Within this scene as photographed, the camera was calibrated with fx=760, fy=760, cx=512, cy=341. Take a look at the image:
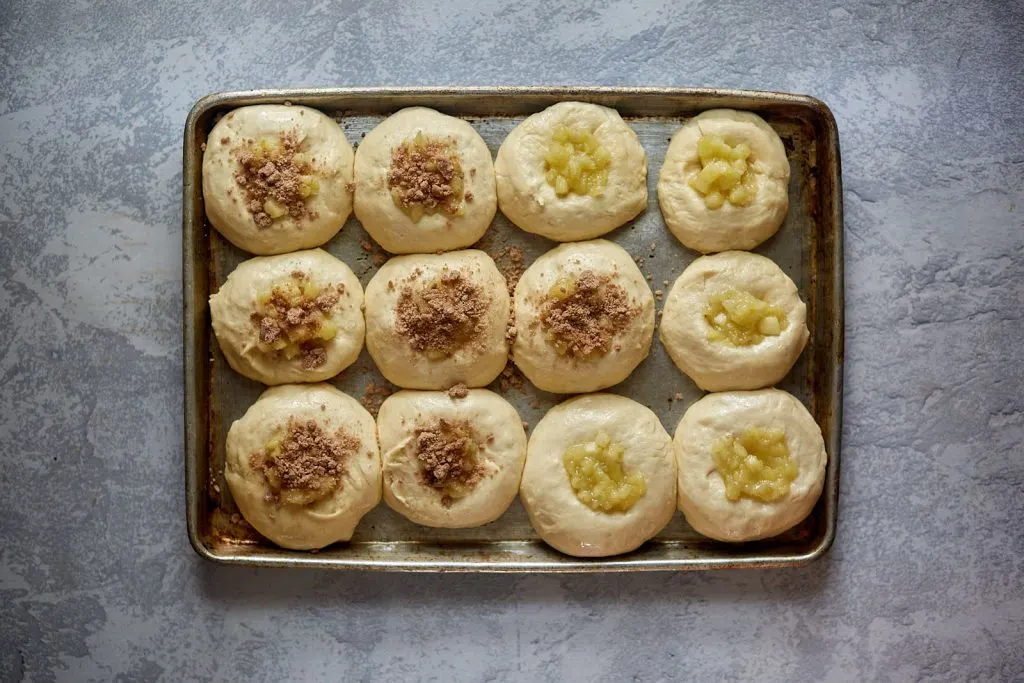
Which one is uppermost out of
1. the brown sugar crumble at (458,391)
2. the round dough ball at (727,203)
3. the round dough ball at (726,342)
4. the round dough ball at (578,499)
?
the round dough ball at (727,203)

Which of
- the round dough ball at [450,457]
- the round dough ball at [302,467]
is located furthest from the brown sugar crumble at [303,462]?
the round dough ball at [450,457]

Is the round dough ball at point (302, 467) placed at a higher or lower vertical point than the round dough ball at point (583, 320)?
lower

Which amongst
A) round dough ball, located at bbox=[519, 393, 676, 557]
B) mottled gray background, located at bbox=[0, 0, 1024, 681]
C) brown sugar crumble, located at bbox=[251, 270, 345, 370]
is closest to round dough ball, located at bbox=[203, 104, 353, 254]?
brown sugar crumble, located at bbox=[251, 270, 345, 370]

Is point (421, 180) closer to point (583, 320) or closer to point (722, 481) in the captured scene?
point (583, 320)

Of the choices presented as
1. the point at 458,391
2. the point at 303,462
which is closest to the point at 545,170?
the point at 458,391

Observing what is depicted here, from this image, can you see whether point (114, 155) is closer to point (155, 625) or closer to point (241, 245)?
point (241, 245)

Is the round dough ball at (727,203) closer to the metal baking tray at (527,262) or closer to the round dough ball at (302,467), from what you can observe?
the metal baking tray at (527,262)
